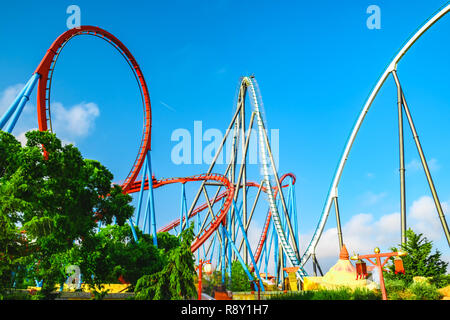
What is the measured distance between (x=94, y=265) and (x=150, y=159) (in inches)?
340

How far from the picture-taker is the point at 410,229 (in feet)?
45.8

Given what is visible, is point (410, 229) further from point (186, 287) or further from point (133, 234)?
point (133, 234)

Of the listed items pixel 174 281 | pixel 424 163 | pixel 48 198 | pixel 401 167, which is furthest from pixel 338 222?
pixel 48 198

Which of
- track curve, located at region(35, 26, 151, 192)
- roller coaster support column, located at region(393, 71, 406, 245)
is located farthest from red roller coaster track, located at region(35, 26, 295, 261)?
roller coaster support column, located at region(393, 71, 406, 245)

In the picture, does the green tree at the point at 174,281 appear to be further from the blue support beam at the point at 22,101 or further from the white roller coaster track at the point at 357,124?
the white roller coaster track at the point at 357,124

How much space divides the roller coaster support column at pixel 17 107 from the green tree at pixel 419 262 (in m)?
13.9

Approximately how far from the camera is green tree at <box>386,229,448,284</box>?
13141 millimetres

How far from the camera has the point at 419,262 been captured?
43.4 feet

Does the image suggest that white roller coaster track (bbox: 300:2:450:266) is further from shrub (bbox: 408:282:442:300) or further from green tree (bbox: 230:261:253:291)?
shrub (bbox: 408:282:442:300)

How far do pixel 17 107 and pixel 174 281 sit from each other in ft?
25.5

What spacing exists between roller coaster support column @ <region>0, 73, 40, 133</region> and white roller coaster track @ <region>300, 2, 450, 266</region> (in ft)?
42.7

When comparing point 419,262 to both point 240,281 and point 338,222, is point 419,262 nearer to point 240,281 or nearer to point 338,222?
point 338,222

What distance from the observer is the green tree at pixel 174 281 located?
31.5 feet
